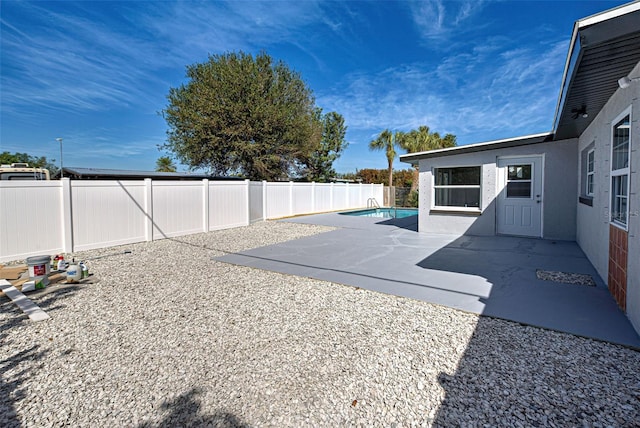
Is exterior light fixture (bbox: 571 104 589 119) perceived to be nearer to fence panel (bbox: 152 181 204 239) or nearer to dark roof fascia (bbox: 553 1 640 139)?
dark roof fascia (bbox: 553 1 640 139)

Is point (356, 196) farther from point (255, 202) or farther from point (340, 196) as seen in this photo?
point (255, 202)

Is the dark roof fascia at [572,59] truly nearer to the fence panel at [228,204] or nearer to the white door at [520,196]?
the white door at [520,196]

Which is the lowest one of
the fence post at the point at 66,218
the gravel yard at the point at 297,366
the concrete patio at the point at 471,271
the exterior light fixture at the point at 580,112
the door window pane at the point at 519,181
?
the gravel yard at the point at 297,366

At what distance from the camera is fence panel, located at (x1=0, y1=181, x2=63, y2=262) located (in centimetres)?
653

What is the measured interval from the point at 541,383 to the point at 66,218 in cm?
933

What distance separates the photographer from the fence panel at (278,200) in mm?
15273

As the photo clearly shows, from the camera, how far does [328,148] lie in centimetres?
2898

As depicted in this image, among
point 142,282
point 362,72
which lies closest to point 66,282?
point 142,282

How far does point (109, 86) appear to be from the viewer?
60.9 ft

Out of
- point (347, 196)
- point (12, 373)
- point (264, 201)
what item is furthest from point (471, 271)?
point (347, 196)

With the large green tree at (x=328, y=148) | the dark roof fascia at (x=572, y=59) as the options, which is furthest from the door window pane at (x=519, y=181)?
the large green tree at (x=328, y=148)

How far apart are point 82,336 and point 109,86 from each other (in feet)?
67.0

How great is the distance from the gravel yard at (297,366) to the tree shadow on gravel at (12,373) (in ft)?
0.05

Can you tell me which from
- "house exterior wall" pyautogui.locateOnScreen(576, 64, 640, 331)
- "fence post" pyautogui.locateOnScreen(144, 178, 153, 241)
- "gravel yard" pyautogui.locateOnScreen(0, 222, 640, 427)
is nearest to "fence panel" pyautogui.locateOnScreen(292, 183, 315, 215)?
"fence post" pyautogui.locateOnScreen(144, 178, 153, 241)
